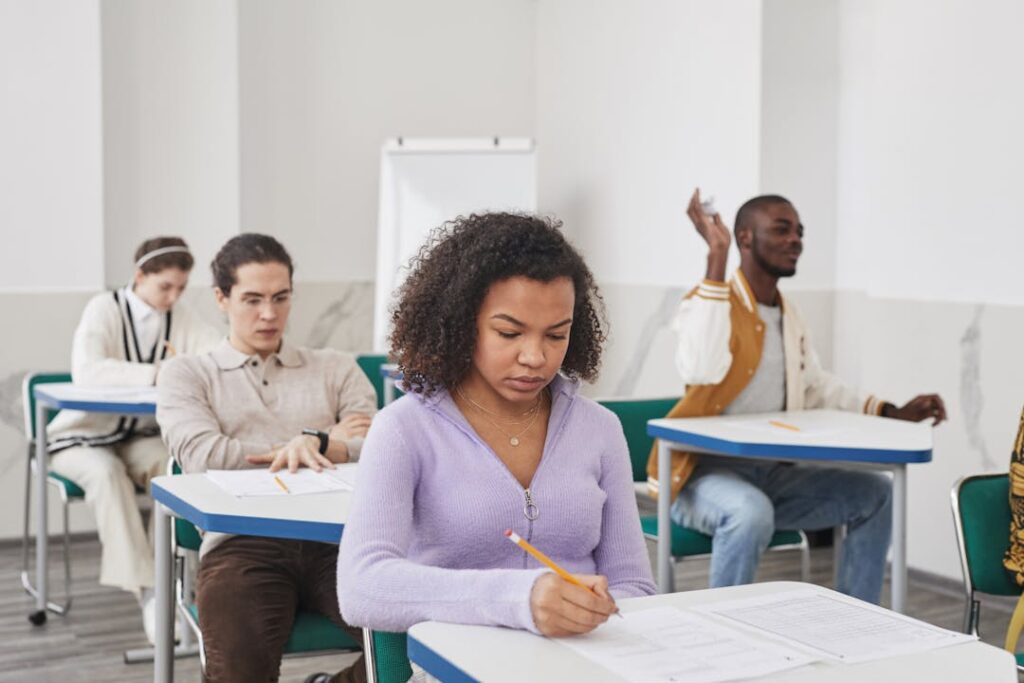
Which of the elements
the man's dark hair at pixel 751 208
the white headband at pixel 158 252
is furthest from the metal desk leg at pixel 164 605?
the white headband at pixel 158 252

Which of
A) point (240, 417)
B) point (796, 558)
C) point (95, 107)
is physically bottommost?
point (796, 558)

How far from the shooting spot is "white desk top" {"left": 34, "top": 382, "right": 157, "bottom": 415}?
13.9 ft

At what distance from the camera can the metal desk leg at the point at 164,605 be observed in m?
2.88

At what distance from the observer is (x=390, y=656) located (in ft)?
6.11

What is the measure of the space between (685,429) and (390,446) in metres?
1.81

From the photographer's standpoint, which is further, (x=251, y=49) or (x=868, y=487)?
(x=251, y=49)

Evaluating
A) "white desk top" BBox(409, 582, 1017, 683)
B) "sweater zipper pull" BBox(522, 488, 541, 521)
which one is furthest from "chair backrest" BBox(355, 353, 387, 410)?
"white desk top" BBox(409, 582, 1017, 683)

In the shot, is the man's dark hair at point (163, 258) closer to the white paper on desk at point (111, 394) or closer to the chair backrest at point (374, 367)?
the white paper on desk at point (111, 394)

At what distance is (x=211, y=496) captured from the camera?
2.63m

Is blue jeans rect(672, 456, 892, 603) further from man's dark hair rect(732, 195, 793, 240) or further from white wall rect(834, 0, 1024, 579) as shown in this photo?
white wall rect(834, 0, 1024, 579)

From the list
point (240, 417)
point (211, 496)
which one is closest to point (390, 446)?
point (211, 496)

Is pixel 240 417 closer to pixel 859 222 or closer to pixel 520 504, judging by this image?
pixel 520 504

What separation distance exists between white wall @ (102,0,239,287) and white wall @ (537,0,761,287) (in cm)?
196

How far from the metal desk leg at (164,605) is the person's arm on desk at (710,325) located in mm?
1652
